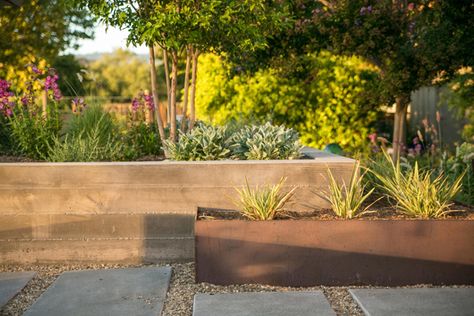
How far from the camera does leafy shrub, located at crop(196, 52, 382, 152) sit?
41.3 ft

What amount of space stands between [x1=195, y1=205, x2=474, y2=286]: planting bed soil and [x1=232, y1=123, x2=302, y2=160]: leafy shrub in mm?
1313

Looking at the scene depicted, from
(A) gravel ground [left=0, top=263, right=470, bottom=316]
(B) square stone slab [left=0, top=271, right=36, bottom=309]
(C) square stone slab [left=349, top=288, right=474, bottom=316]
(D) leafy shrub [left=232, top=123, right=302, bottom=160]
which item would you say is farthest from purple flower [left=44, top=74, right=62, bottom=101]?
(C) square stone slab [left=349, top=288, right=474, bottom=316]

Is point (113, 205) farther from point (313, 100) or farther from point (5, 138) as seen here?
point (313, 100)

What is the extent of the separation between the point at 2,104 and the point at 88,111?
0.89 metres

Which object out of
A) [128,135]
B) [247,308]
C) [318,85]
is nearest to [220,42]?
[128,135]

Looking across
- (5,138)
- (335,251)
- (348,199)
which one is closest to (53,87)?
(5,138)

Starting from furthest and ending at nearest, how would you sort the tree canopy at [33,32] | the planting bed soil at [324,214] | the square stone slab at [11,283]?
the tree canopy at [33,32]
the planting bed soil at [324,214]
the square stone slab at [11,283]

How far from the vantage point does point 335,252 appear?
4699 mm

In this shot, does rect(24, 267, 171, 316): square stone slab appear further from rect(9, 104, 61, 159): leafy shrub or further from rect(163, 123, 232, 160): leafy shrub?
rect(9, 104, 61, 159): leafy shrub

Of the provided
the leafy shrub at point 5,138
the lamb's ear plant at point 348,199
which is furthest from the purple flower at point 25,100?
the lamb's ear plant at point 348,199

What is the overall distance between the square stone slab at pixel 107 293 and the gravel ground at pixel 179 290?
8 centimetres

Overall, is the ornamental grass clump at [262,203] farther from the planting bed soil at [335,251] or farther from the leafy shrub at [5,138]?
the leafy shrub at [5,138]

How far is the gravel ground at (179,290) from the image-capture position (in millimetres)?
4293

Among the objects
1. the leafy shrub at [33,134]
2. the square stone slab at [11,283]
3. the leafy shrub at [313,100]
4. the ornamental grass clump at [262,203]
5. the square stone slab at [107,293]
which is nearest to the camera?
the square stone slab at [107,293]
